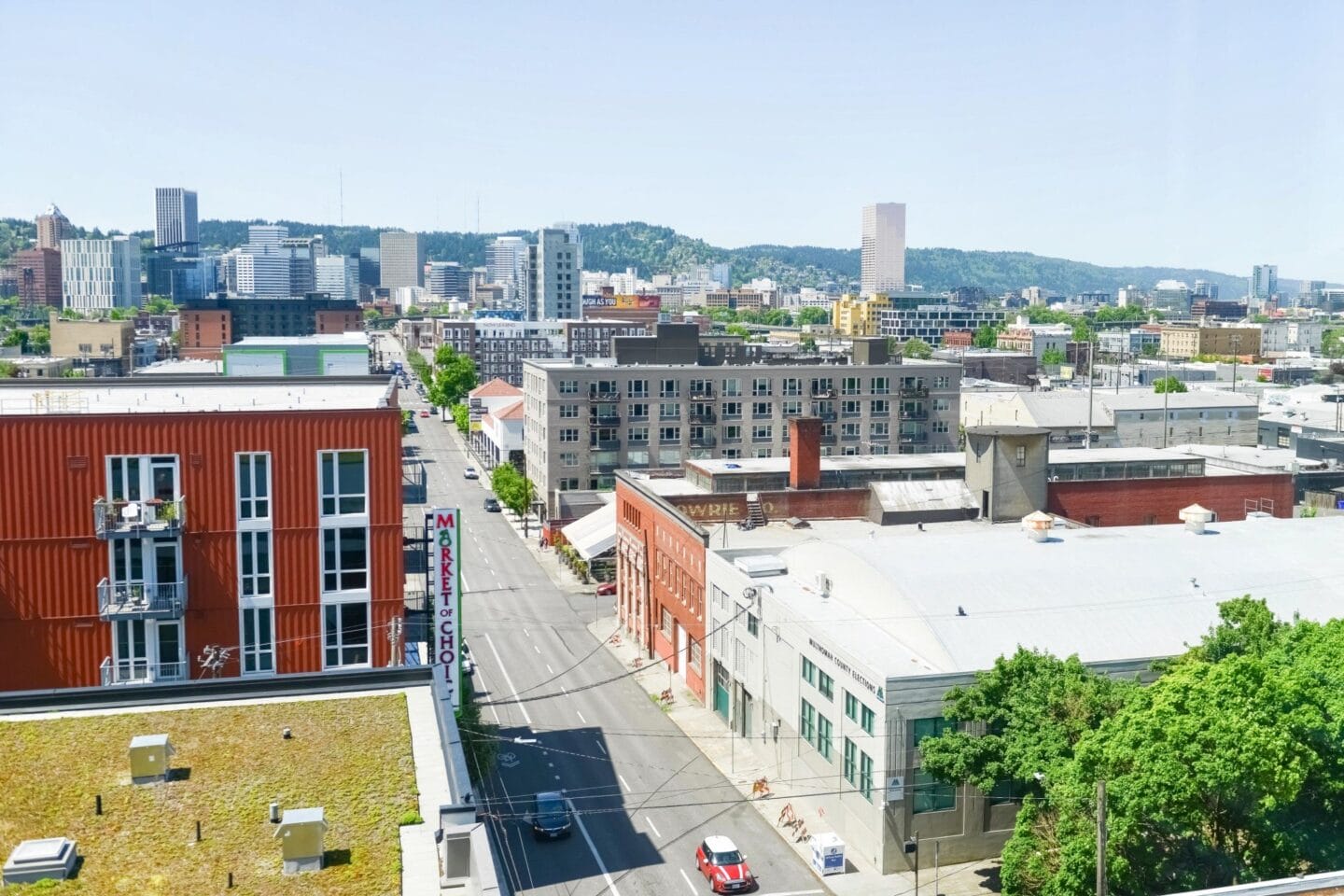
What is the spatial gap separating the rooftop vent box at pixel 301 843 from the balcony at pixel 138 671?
58.1 feet

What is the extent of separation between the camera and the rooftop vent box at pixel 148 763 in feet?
83.4

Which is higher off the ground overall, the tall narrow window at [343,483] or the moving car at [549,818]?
the tall narrow window at [343,483]

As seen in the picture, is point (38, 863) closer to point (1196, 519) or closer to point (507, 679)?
point (507, 679)

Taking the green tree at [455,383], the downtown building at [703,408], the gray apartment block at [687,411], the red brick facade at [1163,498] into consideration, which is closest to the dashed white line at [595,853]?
the red brick facade at [1163,498]

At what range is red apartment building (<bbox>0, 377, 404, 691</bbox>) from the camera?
37.0m

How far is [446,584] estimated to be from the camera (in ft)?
134

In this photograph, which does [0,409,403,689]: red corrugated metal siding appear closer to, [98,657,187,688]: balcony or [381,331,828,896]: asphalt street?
[98,657,187,688]: balcony

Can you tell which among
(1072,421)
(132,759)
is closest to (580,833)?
(132,759)

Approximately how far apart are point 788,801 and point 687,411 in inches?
2254

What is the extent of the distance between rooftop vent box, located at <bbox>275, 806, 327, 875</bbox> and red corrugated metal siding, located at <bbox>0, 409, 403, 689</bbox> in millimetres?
17405

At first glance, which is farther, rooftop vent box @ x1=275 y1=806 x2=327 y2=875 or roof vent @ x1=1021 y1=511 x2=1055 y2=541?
roof vent @ x1=1021 y1=511 x2=1055 y2=541

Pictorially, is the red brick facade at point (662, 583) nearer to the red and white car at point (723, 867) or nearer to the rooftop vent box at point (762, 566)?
the rooftop vent box at point (762, 566)

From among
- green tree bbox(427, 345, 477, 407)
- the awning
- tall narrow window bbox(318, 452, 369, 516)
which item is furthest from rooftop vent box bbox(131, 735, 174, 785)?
green tree bbox(427, 345, 477, 407)

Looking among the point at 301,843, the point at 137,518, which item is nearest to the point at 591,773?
the point at 137,518
